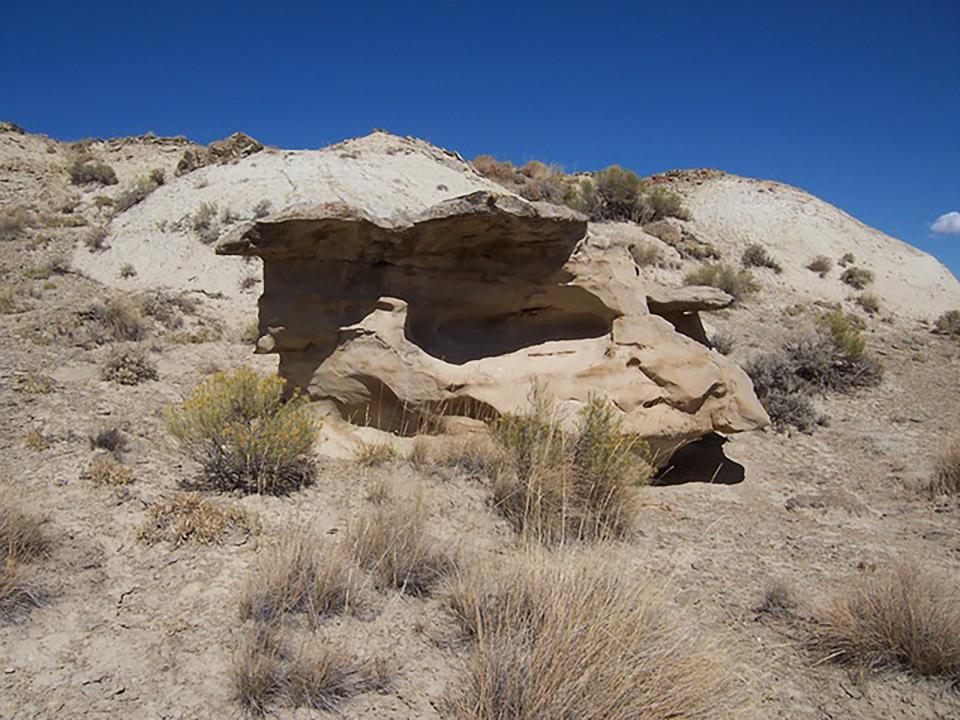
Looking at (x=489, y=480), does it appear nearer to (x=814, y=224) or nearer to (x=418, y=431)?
(x=418, y=431)

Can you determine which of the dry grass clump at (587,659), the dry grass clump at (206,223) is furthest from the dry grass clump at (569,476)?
the dry grass clump at (206,223)

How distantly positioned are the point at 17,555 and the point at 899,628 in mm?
4598

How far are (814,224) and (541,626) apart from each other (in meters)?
23.6

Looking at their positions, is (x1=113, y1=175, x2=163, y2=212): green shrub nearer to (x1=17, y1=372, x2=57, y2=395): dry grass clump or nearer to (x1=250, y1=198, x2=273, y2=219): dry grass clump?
(x1=250, y1=198, x2=273, y2=219): dry grass clump

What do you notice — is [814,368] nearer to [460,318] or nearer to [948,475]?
[948,475]

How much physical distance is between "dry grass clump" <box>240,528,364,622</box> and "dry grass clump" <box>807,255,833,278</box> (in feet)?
65.7

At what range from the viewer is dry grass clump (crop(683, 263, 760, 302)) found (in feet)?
50.9

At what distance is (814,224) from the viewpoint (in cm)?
2248

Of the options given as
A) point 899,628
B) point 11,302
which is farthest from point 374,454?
point 11,302

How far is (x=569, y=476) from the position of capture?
4906 millimetres

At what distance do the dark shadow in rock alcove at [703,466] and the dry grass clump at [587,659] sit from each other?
12.2 feet

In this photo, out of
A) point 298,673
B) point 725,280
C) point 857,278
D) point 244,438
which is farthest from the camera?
point 857,278

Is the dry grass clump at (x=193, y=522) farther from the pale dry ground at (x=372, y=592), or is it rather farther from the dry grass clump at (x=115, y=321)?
the dry grass clump at (x=115, y=321)

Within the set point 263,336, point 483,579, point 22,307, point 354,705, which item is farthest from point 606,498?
point 22,307
